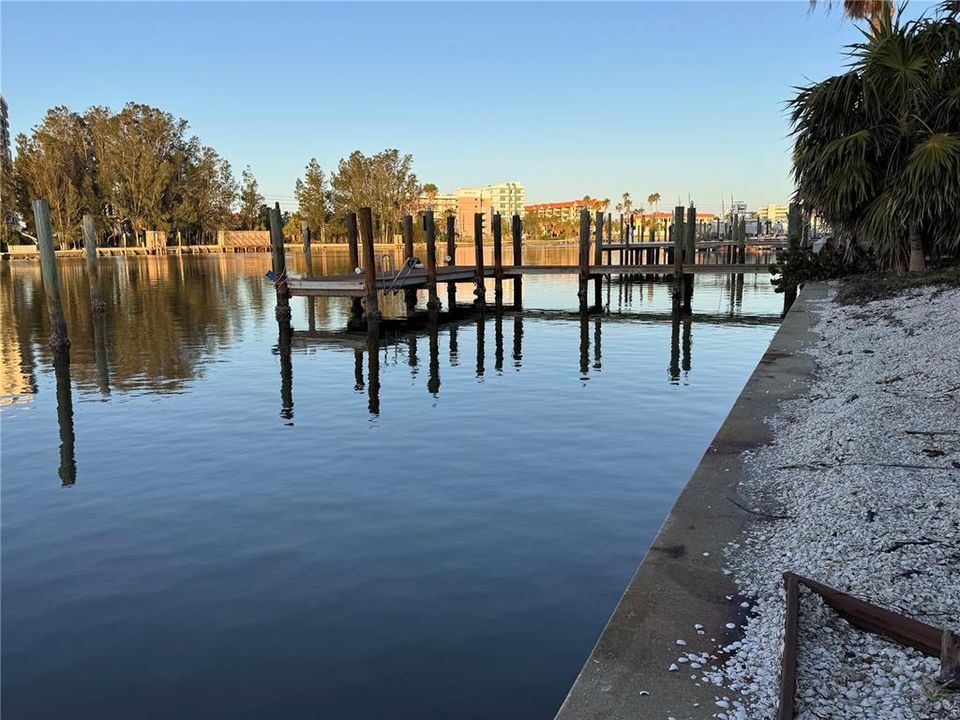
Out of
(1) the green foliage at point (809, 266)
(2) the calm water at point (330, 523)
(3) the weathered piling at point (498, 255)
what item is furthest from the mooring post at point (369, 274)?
(1) the green foliage at point (809, 266)

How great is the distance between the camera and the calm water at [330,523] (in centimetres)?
527

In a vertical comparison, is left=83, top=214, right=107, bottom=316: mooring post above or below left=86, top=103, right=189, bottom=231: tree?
below

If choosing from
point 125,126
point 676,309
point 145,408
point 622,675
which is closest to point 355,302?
point 676,309

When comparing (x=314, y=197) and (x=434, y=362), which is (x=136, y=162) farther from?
(x=434, y=362)

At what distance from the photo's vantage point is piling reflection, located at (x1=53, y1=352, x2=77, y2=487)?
33.2 feet

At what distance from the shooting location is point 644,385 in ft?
49.1

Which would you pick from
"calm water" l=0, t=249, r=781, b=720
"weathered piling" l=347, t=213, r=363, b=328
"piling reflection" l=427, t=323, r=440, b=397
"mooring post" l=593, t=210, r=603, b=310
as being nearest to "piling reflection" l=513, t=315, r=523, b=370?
"calm water" l=0, t=249, r=781, b=720

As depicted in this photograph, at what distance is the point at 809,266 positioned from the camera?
23938mm

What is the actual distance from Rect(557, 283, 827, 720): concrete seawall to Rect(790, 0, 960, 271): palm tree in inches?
552

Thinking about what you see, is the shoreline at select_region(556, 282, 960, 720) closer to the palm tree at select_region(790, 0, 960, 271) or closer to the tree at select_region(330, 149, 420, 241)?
the palm tree at select_region(790, 0, 960, 271)

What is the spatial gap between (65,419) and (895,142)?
2018cm

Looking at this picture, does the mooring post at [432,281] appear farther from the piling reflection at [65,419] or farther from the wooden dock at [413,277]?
the piling reflection at [65,419]

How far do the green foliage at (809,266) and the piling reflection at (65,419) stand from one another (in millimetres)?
20244

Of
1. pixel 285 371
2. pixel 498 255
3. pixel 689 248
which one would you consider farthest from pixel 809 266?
pixel 285 371
